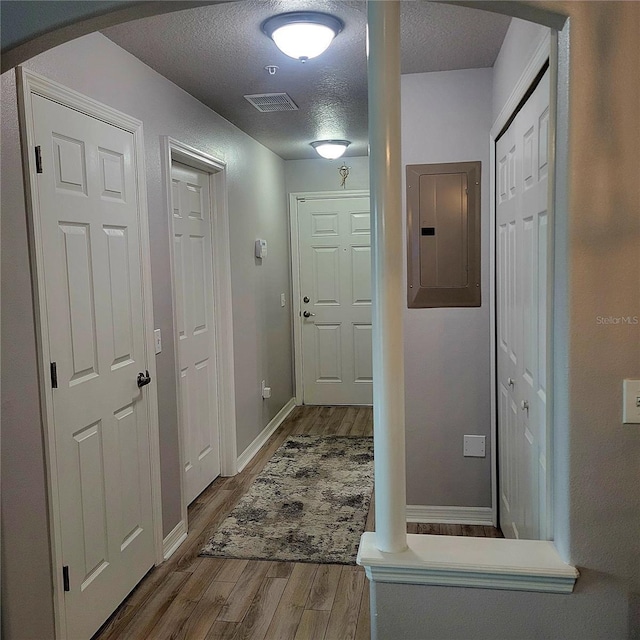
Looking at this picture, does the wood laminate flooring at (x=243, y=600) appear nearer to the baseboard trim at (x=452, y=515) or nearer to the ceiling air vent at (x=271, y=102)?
the baseboard trim at (x=452, y=515)

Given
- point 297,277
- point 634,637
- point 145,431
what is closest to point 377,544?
point 634,637

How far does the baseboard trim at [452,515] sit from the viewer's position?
3.26 m

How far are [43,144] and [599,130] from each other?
1731 millimetres

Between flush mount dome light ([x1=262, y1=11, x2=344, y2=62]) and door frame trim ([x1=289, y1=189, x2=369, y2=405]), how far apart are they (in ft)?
10.6

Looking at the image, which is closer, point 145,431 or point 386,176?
point 386,176

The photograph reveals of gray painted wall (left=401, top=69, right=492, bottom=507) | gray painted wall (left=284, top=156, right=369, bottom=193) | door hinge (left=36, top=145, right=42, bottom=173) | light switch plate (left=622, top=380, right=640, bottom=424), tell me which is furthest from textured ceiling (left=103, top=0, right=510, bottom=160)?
gray painted wall (left=284, top=156, right=369, bottom=193)

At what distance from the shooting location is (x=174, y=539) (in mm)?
3070

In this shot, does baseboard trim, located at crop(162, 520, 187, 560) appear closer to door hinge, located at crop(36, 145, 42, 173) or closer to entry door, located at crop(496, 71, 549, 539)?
entry door, located at crop(496, 71, 549, 539)

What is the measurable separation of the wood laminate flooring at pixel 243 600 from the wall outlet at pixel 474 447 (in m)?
0.39

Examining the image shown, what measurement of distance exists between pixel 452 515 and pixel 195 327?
187 cm

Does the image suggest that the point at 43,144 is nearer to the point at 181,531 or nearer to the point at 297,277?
the point at 181,531

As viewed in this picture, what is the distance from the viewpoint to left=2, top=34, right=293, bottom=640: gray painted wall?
1.88m

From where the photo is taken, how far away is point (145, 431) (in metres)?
2.76

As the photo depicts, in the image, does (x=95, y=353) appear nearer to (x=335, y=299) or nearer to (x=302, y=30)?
(x=302, y=30)
